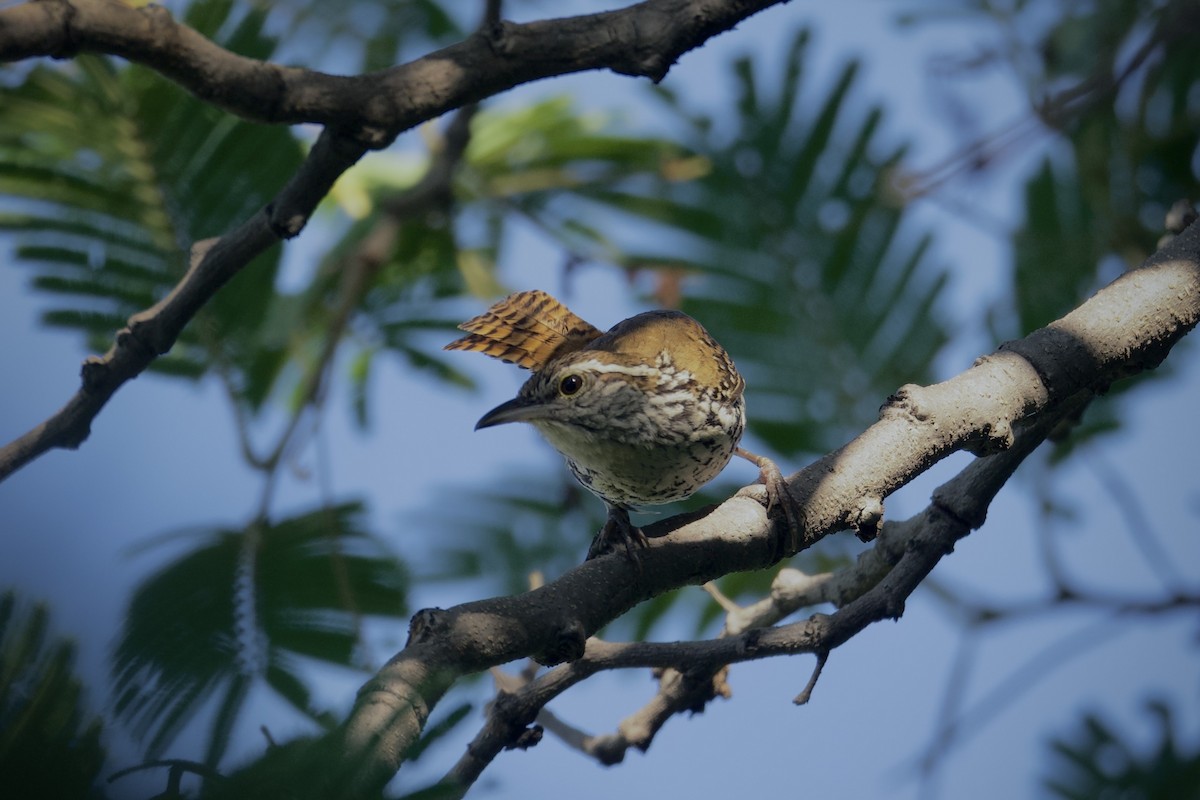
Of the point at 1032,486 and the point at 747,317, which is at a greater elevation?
the point at 747,317

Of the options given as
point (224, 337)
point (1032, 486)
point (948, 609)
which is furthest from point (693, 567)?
point (224, 337)

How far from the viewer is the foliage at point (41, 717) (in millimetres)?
915

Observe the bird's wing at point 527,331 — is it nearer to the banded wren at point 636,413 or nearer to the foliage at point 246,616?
the banded wren at point 636,413

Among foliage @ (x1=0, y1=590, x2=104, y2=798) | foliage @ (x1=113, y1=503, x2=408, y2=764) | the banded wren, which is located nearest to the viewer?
foliage @ (x1=0, y1=590, x2=104, y2=798)

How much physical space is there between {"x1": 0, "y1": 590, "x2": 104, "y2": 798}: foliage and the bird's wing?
2.35m

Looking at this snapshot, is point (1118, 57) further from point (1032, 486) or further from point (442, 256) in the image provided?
point (442, 256)

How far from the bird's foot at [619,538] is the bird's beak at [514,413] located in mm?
453

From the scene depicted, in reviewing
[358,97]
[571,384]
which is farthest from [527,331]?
[358,97]

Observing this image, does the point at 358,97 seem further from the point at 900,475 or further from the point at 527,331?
the point at 527,331

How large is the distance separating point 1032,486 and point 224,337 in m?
2.91

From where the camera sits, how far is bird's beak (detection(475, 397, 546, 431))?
3.07 meters

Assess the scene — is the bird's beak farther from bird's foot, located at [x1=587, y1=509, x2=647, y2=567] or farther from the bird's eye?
bird's foot, located at [x1=587, y1=509, x2=647, y2=567]

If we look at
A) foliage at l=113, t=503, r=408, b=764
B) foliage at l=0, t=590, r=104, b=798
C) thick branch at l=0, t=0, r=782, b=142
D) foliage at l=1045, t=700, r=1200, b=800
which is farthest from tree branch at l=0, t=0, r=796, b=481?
foliage at l=1045, t=700, r=1200, b=800

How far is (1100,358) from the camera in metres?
2.41
